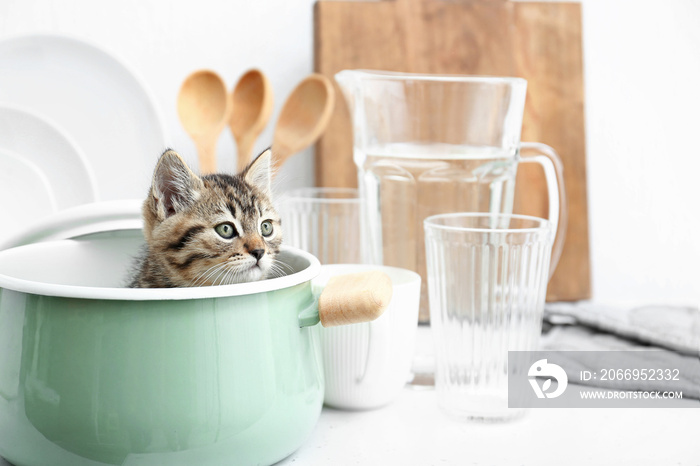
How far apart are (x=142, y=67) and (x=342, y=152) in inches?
13.2

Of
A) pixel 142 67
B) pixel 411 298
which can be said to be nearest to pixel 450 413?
pixel 411 298

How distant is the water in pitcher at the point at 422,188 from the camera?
2.32ft

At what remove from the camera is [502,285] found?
60 centimetres

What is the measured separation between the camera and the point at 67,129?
34.8 inches

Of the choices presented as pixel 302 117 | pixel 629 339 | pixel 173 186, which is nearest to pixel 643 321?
pixel 629 339

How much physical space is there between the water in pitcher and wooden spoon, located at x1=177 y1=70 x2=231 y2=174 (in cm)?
24

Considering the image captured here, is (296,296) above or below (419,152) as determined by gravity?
below

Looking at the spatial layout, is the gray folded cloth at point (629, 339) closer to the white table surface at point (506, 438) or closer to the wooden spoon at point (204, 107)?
the white table surface at point (506, 438)

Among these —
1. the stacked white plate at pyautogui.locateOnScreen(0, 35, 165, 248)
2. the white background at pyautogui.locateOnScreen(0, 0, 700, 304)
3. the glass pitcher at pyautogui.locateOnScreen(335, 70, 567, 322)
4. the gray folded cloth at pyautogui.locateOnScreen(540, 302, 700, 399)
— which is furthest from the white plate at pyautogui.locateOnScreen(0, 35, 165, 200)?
the gray folded cloth at pyautogui.locateOnScreen(540, 302, 700, 399)

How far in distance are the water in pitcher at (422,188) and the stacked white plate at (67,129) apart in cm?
32

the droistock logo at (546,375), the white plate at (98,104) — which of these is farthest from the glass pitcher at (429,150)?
the white plate at (98,104)

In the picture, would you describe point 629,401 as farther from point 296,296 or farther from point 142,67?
point 142,67

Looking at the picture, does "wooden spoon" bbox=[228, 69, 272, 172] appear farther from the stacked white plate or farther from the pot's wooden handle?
the pot's wooden handle

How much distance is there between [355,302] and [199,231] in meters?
0.15
